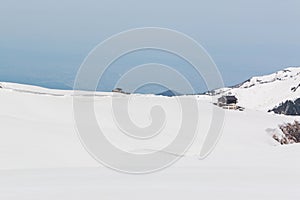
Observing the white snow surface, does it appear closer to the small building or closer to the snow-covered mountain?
the small building

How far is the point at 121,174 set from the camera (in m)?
5.70

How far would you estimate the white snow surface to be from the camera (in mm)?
4492

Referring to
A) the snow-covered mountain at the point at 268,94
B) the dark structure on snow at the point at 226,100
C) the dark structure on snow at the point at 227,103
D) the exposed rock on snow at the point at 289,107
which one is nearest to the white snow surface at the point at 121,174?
the dark structure on snow at the point at 227,103

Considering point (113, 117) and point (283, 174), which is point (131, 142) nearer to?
point (113, 117)

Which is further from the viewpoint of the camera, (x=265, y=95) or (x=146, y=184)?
(x=265, y=95)

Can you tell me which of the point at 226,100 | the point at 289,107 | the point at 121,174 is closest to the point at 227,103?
the point at 226,100

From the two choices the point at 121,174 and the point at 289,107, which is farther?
the point at 289,107

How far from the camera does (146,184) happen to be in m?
4.90

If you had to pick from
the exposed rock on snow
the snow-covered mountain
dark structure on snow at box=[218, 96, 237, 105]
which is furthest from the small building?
the snow-covered mountain

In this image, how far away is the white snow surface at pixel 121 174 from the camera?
4.49 m

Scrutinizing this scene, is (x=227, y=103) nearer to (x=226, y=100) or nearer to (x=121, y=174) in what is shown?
(x=226, y=100)

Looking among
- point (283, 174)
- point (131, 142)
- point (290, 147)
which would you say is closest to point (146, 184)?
point (283, 174)

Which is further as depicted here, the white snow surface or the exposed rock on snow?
the exposed rock on snow

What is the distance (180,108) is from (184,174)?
1248 cm
